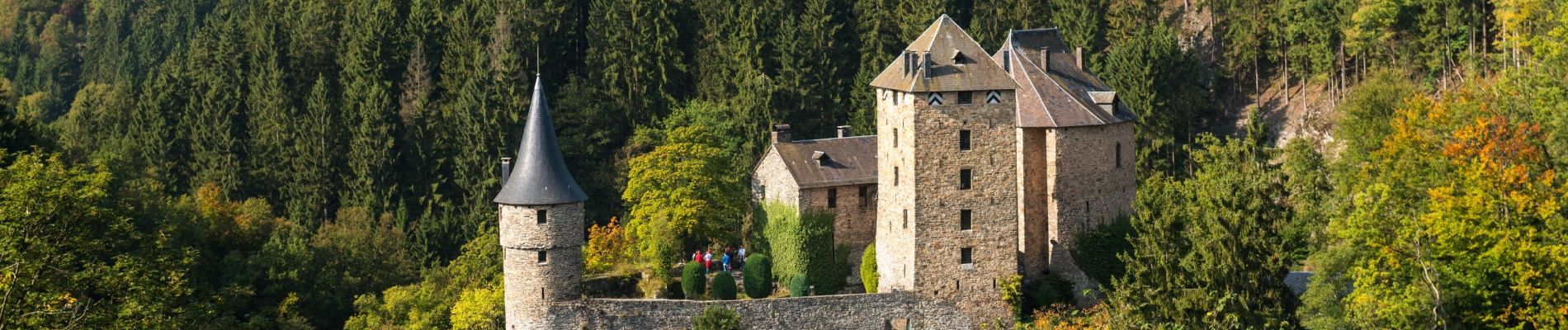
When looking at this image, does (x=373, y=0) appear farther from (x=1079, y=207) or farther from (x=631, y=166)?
(x=1079, y=207)

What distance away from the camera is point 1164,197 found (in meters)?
57.4

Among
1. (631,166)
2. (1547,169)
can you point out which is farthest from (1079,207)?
(631,166)

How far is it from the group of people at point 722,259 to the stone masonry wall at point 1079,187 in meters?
9.13

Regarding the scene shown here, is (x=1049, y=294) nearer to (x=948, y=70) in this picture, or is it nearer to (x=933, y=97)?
(x=933, y=97)

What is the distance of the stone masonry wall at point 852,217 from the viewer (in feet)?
202

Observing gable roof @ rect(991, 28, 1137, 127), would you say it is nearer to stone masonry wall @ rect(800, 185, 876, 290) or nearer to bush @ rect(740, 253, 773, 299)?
stone masonry wall @ rect(800, 185, 876, 290)

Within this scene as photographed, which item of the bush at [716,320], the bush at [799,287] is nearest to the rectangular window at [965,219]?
the bush at [799,287]

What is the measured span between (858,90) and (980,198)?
26932 mm

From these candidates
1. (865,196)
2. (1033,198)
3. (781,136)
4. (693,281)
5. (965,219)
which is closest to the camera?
(965,219)

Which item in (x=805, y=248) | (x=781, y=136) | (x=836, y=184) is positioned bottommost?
(x=805, y=248)

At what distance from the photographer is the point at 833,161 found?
62.8 meters

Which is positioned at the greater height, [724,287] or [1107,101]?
[1107,101]

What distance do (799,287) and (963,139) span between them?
6416 mm

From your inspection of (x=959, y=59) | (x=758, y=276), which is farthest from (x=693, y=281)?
(x=959, y=59)
